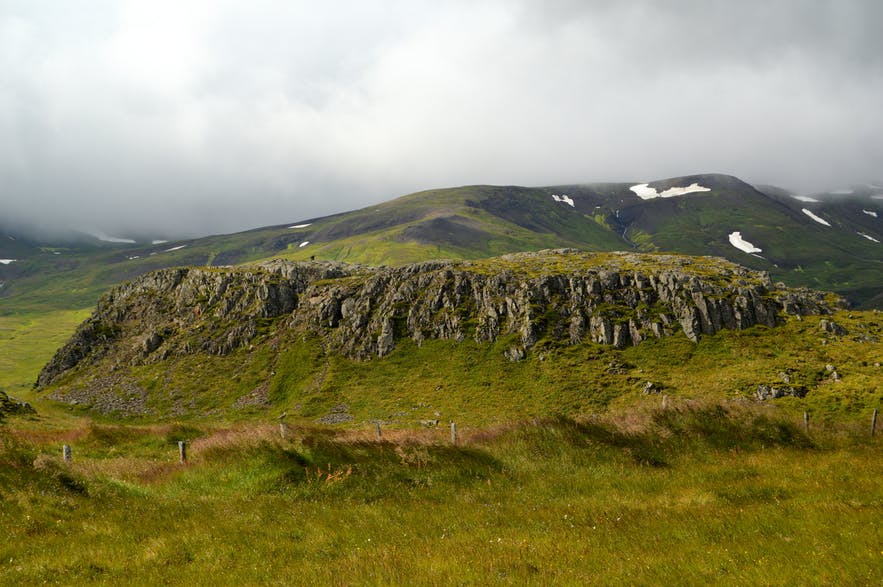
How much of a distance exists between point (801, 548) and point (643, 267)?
99430 mm

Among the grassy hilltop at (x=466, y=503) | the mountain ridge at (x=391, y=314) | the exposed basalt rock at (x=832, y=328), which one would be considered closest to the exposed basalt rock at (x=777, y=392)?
the mountain ridge at (x=391, y=314)

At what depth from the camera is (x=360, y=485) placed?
1831 centimetres

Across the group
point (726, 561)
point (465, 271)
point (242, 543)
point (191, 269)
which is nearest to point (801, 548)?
point (726, 561)

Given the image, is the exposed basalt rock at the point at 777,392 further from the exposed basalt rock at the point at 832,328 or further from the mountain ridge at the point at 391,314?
the exposed basalt rock at the point at 832,328

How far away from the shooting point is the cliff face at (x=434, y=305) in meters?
84.2

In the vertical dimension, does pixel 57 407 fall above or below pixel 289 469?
below

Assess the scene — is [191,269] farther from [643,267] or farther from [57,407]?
[643,267]

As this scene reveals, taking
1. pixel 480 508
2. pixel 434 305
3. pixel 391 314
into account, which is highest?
pixel 480 508

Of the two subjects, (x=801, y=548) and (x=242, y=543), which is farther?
(x=242, y=543)

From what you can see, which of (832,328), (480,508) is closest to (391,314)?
(480,508)

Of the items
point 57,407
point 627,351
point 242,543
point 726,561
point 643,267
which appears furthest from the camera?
point 643,267

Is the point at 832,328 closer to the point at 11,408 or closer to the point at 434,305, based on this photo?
the point at 434,305

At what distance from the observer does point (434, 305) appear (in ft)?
318

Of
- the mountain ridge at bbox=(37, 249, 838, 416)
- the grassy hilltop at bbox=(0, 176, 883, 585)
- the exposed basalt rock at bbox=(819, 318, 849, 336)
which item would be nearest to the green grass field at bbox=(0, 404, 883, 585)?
the grassy hilltop at bbox=(0, 176, 883, 585)
